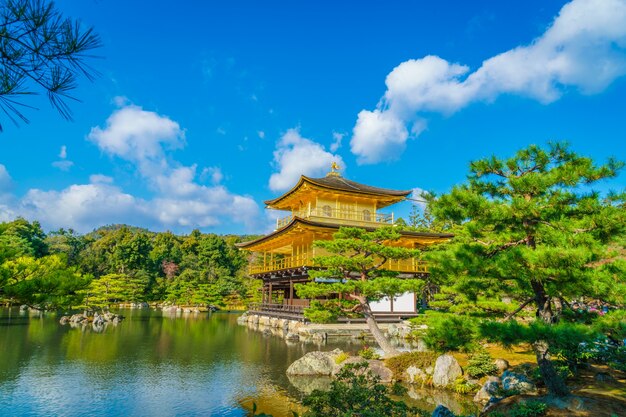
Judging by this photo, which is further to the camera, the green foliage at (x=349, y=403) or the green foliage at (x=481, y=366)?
the green foliage at (x=481, y=366)

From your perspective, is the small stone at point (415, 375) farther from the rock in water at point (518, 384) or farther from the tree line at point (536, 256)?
the tree line at point (536, 256)

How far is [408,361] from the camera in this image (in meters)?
10.2

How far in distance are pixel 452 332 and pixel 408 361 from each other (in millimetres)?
4853

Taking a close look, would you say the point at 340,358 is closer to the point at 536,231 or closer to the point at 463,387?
the point at 463,387

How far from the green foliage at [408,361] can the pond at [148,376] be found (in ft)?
3.30

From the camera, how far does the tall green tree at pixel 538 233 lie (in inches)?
196

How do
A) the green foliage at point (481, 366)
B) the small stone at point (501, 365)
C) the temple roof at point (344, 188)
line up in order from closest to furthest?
the green foliage at point (481, 366) → the small stone at point (501, 365) → the temple roof at point (344, 188)

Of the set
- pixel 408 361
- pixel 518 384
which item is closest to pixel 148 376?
pixel 408 361

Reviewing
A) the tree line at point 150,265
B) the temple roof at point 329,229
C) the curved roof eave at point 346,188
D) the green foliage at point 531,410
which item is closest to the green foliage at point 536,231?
the green foliage at point 531,410

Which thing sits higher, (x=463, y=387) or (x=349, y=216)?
(x=349, y=216)

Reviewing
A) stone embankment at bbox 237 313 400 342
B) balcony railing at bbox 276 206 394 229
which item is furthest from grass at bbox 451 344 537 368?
balcony railing at bbox 276 206 394 229

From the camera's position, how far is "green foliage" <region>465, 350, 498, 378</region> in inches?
359

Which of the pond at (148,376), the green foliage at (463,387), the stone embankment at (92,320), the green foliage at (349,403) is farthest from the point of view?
the stone embankment at (92,320)

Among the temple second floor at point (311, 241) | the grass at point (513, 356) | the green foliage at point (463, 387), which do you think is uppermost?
the temple second floor at point (311, 241)
